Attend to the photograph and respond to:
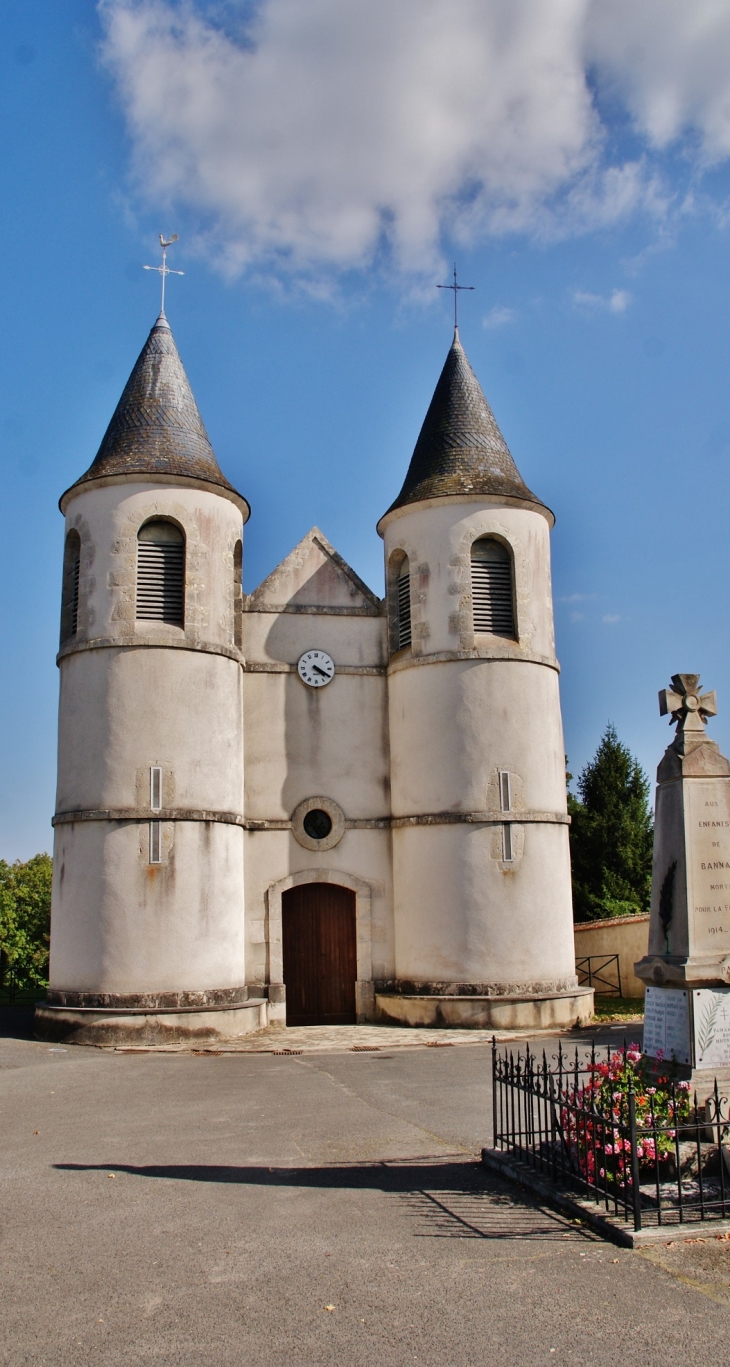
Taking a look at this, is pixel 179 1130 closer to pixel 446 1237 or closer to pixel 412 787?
pixel 446 1237

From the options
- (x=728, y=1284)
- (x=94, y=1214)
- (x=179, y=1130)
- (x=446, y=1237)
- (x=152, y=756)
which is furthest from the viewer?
(x=152, y=756)

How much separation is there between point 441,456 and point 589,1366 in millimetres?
16740

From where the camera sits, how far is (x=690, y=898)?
24.9ft

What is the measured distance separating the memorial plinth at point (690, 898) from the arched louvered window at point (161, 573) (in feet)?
36.3

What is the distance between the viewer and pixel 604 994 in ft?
80.2

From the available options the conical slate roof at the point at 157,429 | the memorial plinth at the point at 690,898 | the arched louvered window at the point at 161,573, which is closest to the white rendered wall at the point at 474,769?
the conical slate roof at the point at 157,429

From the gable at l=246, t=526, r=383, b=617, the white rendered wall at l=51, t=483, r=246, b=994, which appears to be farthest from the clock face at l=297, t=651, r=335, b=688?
the white rendered wall at l=51, t=483, r=246, b=994

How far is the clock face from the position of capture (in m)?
19.3

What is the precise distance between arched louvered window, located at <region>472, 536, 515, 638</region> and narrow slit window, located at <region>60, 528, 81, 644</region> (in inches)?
273

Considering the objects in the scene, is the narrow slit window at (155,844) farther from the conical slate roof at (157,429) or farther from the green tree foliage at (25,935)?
the green tree foliage at (25,935)

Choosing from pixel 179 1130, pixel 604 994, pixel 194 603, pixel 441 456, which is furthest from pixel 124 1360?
pixel 604 994

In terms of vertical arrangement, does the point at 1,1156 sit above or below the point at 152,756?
below

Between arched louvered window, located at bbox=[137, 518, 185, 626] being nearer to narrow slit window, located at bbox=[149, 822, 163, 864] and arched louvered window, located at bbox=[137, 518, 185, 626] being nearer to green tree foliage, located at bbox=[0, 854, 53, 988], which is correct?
narrow slit window, located at bbox=[149, 822, 163, 864]

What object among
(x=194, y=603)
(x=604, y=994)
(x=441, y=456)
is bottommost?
(x=604, y=994)
